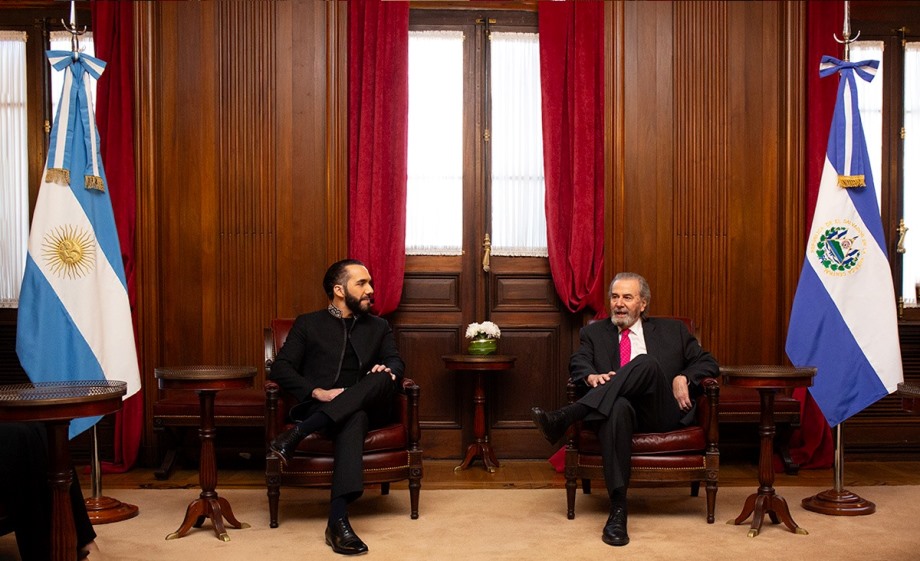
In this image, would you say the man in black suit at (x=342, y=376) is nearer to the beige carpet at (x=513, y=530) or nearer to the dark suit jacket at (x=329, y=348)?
the dark suit jacket at (x=329, y=348)

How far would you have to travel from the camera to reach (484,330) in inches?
227

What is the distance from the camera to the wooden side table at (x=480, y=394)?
567cm

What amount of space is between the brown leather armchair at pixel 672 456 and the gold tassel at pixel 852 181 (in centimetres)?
141

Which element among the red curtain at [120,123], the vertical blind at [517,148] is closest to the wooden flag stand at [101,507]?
the red curtain at [120,123]

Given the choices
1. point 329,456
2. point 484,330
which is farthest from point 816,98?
point 329,456

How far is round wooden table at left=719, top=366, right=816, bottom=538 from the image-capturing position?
426 centimetres

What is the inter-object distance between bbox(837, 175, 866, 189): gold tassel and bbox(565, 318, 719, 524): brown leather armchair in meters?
1.41

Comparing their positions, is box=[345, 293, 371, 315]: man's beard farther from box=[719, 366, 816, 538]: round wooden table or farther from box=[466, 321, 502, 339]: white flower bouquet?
box=[719, 366, 816, 538]: round wooden table

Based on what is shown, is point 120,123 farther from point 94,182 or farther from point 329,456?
point 329,456

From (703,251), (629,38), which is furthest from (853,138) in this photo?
(629,38)

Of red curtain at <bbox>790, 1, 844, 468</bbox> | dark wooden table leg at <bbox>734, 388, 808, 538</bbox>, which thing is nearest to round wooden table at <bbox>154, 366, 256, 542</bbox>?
dark wooden table leg at <bbox>734, 388, 808, 538</bbox>

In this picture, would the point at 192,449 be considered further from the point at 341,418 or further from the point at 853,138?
the point at 853,138

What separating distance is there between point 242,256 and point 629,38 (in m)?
2.94

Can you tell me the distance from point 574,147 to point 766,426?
238 centimetres
